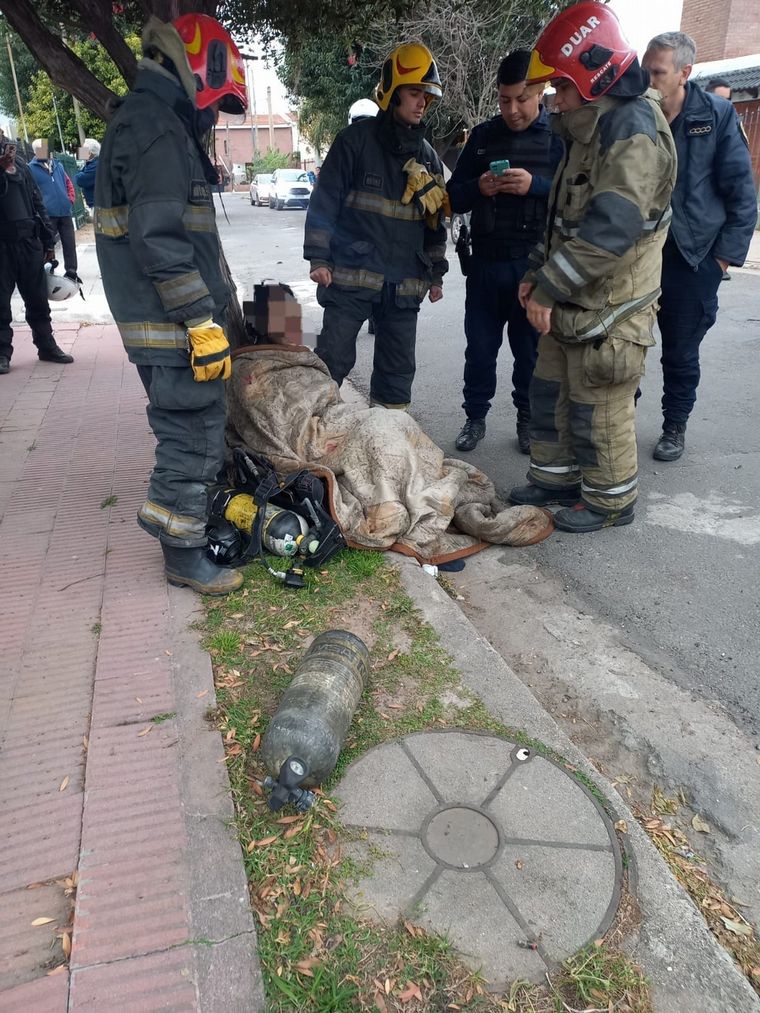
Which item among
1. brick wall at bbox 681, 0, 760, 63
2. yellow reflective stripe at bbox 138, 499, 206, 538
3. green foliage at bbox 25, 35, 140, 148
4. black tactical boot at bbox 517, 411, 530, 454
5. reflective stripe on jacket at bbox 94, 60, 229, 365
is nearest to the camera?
reflective stripe on jacket at bbox 94, 60, 229, 365

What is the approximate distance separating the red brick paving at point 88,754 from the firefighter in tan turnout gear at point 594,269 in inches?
87.9

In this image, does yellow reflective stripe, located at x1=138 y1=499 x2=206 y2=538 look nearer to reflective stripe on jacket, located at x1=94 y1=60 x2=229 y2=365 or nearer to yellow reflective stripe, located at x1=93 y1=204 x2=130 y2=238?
reflective stripe on jacket, located at x1=94 y1=60 x2=229 y2=365

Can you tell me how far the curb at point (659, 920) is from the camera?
1639 mm

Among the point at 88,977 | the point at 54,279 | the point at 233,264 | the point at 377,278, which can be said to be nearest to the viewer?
the point at 88,977

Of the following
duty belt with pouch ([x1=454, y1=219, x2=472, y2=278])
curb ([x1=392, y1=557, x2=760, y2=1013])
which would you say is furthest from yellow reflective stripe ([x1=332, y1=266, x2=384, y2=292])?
curb ([x1=392, y1=557, x2=760, y2=1013])

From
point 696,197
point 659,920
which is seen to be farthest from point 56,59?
point 659,920

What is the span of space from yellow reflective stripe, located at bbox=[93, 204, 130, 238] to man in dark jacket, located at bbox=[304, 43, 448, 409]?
1560 millimetres

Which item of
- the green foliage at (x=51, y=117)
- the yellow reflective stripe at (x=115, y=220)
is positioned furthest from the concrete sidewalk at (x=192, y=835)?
the green foliage at (x=51, y=117)

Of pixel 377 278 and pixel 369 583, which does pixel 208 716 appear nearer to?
pixel 369 583

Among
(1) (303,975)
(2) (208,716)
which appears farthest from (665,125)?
(1) (303,975)

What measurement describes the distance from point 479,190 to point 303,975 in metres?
4.03

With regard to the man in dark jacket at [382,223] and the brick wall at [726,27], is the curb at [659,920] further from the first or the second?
the brick wall at [726,27]

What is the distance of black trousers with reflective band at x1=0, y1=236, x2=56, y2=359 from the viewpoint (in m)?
6.86

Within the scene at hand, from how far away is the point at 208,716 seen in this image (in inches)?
97.0
